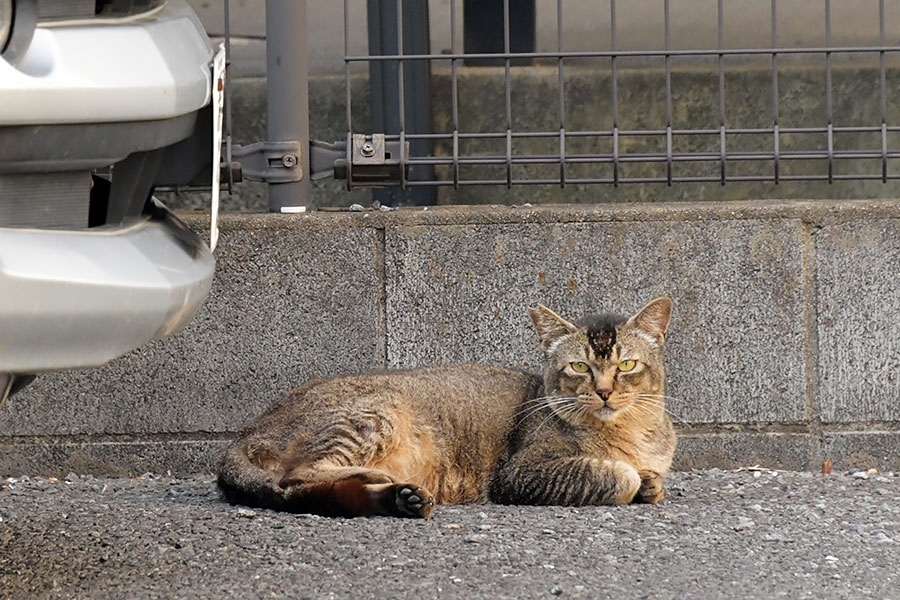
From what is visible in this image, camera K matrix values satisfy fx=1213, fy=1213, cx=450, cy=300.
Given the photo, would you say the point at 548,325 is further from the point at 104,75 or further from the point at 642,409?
the point at 104,75

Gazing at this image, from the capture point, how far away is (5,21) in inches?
89.7

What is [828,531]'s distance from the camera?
3.78 m

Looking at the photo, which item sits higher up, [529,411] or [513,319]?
[513,319]

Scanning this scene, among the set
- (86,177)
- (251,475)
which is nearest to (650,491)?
(251,475)

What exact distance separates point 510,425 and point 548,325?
42 centimetres

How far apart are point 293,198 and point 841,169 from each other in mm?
3095

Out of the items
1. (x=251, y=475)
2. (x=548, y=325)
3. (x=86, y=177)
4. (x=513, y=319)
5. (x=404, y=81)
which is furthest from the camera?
(x=404, y=81)

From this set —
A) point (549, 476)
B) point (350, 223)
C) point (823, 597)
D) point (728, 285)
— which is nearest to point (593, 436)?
point (549, 476)

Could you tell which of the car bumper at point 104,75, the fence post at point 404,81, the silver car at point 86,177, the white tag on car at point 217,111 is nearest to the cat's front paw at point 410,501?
the white tag on car at point 217,111

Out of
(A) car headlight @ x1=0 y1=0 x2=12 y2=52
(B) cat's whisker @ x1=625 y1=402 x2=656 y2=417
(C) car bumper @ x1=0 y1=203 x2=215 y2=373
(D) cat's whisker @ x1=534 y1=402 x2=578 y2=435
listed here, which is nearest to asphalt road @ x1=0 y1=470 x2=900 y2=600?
(B) cat's whisker @ x1=625 y1=402 x2=656 y2=417

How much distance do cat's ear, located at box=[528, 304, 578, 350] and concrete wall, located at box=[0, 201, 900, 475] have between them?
0.25 m

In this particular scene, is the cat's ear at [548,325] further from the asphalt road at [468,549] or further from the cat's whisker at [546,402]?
the asphalt road at [468,549]

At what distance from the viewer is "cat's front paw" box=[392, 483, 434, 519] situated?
385 centimetres

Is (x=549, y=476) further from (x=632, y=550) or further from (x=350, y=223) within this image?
(x=350, y=223)
